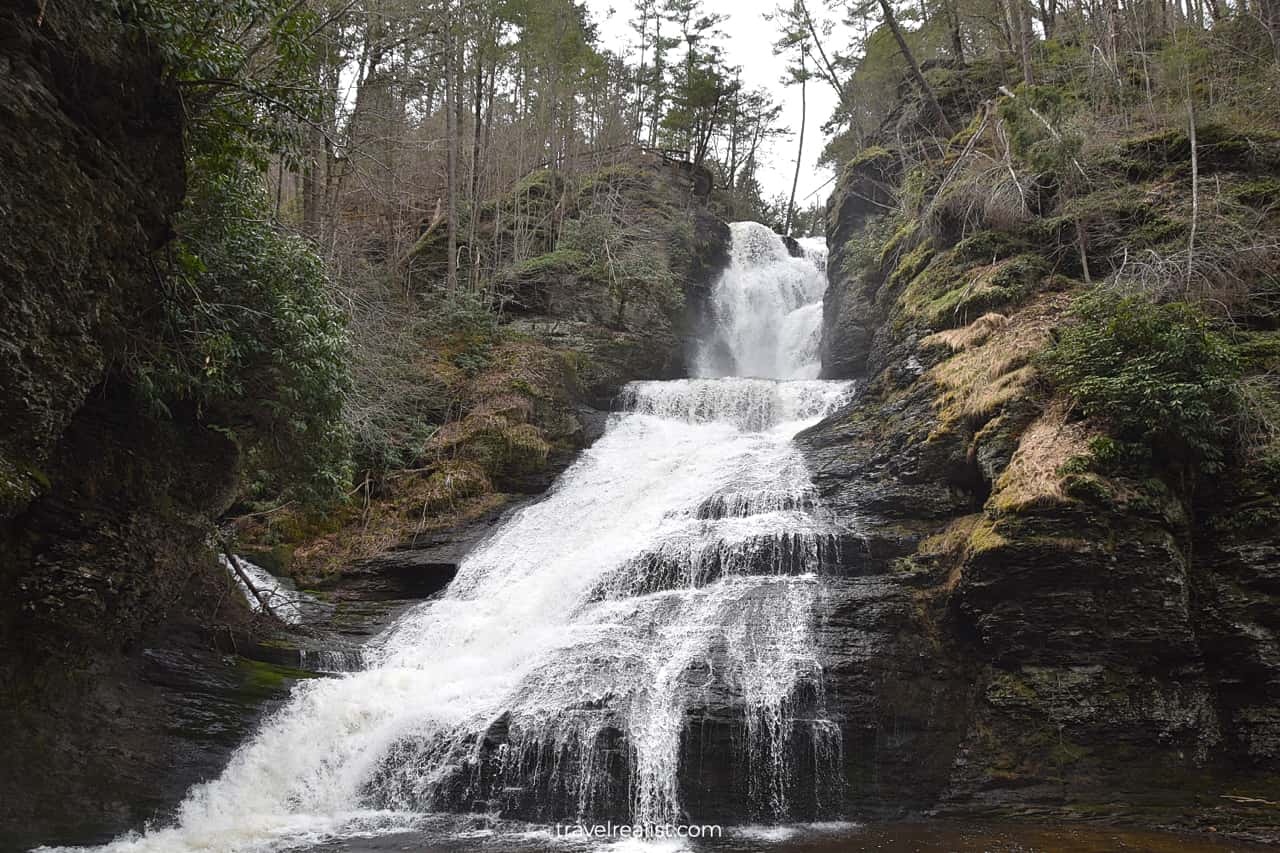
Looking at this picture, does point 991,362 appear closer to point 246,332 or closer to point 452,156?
point 246,332

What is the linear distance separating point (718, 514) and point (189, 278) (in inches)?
345

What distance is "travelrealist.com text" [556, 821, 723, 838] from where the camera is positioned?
818cm

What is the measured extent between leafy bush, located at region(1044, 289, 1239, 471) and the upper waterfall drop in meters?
14.6

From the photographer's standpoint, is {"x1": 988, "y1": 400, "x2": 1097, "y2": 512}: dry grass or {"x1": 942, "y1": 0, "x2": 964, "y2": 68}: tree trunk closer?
{"x1": 988, "y1": 400, "x2": 1097, "y2": 512}: dry grass

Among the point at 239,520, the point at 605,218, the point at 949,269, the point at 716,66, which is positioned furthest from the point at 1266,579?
the point at 716,66

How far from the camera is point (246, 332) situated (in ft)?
30.3

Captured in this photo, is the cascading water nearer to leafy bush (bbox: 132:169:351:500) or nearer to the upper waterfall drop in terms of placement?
leafy bush (bbox: 132:169:351:500)

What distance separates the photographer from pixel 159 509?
9.42 metres

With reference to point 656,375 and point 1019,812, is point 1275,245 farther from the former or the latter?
point 656,375

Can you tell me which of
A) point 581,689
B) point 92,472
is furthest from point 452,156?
point 581,689

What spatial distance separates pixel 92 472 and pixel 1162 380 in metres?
12.6

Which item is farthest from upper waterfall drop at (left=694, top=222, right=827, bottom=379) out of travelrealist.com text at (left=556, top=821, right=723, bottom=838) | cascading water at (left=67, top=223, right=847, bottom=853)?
travelrealist.com text at (left=556, top=821, right=723, bottom=838)

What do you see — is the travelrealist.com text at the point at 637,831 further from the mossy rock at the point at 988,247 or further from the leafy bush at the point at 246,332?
the mossy rock at the point at 988,247

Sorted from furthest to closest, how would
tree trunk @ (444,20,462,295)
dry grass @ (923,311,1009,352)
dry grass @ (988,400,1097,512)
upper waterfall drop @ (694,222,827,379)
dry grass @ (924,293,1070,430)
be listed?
1. upper waterfall drop @ (694,222,827,379)
2. tree trunk @ (444,20,462,295)
3. dry grass @ (923,311,1009,352)
4. dry grass @ (924,293,1070,430)
5. dry grass @ (988,400,1097,512)
